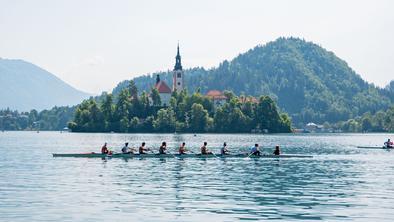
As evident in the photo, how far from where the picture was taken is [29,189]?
43906 mm

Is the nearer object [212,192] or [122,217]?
[122,217]

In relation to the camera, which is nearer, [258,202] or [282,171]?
[258,202]

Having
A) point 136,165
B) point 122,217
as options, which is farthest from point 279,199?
point 136,165

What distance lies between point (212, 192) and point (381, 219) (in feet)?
43.4

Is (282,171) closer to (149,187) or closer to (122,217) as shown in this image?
(149,187)

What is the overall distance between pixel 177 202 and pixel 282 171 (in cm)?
2473

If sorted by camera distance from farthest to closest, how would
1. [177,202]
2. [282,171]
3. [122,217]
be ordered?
[282,171]
[177,202]
[122,217]

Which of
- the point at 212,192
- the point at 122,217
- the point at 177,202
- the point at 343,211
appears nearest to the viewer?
the point at 122,217

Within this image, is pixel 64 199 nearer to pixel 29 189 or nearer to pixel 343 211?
pixel 29 189

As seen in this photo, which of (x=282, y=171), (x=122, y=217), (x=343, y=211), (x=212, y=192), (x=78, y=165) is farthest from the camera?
(x=78, y=165)

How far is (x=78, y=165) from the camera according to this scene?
66.1 meters

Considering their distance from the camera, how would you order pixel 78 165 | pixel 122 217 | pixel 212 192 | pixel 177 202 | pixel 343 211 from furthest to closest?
pixel 78 165
pixel 212 192
pixel 177 202
pixel 343 211
pixel 122 217

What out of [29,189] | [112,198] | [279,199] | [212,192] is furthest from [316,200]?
[29,189]

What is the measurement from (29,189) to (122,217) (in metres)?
14.0
